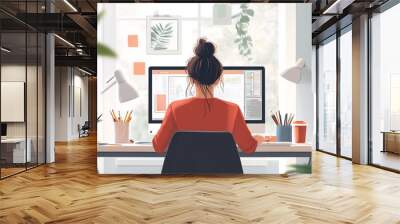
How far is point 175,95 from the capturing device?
5598mm

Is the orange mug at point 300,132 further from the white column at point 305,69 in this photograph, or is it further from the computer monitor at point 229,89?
the computer monitor at point 229,89

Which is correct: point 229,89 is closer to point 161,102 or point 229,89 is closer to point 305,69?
point 161,102

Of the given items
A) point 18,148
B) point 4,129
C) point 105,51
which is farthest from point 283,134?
point 4,129

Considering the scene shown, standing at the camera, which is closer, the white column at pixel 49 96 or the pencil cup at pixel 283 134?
the pencil cup at pixel 283 134

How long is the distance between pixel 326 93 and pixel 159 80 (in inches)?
242

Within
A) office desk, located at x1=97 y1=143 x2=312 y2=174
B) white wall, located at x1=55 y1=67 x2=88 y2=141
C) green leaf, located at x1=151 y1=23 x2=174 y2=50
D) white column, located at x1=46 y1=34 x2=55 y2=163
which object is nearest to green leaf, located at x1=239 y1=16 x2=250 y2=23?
green leaf, located at x1=151 y1=23 x2=174 y2=50

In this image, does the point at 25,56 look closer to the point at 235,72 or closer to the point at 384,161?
the point at 235,72

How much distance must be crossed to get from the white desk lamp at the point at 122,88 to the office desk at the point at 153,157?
671mm

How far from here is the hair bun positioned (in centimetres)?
578

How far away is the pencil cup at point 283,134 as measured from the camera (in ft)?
18.6

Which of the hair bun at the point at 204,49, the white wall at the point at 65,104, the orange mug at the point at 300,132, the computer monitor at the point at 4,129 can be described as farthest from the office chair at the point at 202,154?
the white wall at the point at 65,104

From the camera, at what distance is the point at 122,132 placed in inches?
224

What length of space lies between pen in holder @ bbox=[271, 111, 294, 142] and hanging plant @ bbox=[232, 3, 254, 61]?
955mm

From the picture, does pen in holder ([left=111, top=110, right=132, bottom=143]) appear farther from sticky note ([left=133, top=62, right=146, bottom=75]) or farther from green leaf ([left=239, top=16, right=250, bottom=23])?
green leaf ([left=239, top=16, right=250, bottom=23])
